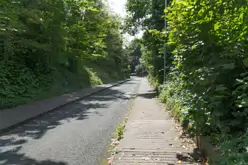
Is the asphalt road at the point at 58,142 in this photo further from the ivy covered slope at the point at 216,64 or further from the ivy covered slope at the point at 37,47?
the ivy covered slope at the point at 37,47

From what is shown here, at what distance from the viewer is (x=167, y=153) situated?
15.9 ft

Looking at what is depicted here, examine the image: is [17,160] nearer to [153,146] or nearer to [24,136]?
[24,136]

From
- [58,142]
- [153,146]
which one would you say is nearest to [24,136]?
[58,142]

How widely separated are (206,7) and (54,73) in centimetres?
1624

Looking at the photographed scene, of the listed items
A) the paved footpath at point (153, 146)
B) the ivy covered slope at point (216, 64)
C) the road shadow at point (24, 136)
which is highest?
the ivy covered slope at point (216, 64)

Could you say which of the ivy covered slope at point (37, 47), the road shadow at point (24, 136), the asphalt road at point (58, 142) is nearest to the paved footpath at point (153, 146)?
the asphalt road at point (58, 142)

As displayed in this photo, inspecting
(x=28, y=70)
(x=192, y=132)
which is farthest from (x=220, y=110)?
(x=28, y=70)

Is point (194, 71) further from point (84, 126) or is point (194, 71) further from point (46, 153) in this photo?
point (84, 126)

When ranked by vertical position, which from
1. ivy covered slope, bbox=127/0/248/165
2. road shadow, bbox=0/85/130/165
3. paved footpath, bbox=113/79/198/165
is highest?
ivy covered slope, bbox=127/0/248/165

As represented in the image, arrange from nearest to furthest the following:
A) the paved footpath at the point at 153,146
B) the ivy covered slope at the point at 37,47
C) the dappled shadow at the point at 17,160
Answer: the paved footpath at the point at 153,146 < the dappled shadow at the point at 17,160 < the ivy covered slope at the point at 37,47

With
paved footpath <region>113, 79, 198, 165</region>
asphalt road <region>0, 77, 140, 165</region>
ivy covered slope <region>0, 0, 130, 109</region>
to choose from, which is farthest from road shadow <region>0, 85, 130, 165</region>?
ivy covered slope <region>0, 0, 130, 109</region>

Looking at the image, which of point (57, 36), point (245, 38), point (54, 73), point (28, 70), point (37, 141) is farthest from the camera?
point (54, 73)

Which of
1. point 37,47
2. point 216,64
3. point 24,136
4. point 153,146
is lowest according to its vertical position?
point 24,136

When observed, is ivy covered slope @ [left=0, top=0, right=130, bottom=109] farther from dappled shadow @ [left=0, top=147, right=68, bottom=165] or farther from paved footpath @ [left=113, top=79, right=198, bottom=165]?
paved footpath @ [left=113, top=79, right=198, bottom=165]
